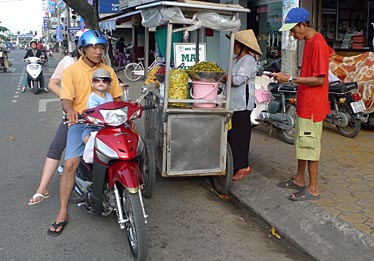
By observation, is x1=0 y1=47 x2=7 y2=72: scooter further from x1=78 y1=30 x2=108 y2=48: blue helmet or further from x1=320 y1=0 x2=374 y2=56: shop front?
x1=78 y1=30 x2=108 y2=48: blue helmet

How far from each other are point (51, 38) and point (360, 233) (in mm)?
92902

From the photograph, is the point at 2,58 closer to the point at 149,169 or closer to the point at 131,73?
the point at 131,73

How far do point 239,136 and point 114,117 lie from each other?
2.06 meters

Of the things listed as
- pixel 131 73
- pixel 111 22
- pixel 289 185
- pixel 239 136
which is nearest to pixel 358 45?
pixel 239 136

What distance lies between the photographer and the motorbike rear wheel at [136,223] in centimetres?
339

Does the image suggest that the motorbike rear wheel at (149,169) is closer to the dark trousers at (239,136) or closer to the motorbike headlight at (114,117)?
the dark trousers at (239,136)

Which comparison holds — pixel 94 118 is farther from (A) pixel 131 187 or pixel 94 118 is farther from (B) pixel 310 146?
(B) pixel 310 146

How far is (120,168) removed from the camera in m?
3.54

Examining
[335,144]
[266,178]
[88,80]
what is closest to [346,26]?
[335,144]

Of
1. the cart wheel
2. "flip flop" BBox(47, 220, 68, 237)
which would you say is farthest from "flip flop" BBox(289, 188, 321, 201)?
"flip flop" BBox(47, 220, 68, 237)

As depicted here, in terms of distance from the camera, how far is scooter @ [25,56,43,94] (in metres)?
14.3

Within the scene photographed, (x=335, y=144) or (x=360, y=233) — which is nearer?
(x=360, y=233)

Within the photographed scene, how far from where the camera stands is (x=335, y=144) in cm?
689

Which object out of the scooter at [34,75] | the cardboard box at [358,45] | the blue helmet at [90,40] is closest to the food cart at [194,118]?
the blue helmet at [90,40]
